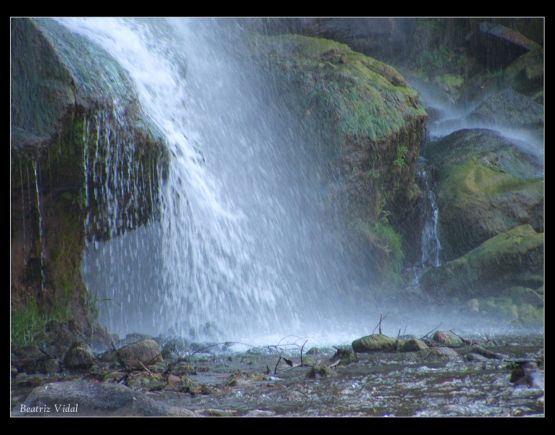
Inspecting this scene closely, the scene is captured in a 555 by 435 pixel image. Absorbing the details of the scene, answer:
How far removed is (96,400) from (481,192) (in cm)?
1002

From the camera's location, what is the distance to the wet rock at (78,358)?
20.3 ft

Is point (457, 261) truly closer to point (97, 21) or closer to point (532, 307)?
point (532, 307)

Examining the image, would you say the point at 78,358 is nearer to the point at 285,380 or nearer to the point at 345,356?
the point at 285,380

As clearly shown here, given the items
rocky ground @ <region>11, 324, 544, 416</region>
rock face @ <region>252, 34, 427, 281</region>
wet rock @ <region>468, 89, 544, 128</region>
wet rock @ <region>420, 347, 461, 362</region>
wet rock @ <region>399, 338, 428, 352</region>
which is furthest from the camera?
wet rock @ <region>468, 89, 544, 128</region>

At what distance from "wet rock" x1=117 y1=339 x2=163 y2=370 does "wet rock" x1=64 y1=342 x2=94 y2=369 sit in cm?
28

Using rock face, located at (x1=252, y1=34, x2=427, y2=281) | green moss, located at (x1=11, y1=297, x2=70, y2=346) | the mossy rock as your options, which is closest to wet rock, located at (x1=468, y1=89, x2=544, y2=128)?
rock face, located at (x1=252, y1=34, x2=427, y2=281)

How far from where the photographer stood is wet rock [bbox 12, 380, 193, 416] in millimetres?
4336

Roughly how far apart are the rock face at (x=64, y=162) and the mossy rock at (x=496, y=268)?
18.2ft

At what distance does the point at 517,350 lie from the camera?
7504 mm

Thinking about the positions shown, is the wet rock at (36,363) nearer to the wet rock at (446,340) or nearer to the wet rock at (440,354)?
the wet rock at (440,354)

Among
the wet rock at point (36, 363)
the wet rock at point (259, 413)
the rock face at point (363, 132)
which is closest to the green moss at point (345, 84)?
the rock face at point (363, 132)

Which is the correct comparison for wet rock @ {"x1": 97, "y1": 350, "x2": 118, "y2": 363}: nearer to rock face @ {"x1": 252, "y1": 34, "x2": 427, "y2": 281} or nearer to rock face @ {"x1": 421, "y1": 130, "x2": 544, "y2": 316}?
rock face @ {"x1": 421, "y1": 130, "x2": 544, "y2": 316}

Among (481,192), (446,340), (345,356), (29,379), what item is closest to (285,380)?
(345,356)

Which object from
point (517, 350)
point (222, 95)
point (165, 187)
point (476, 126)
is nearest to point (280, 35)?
point (222, 95)
